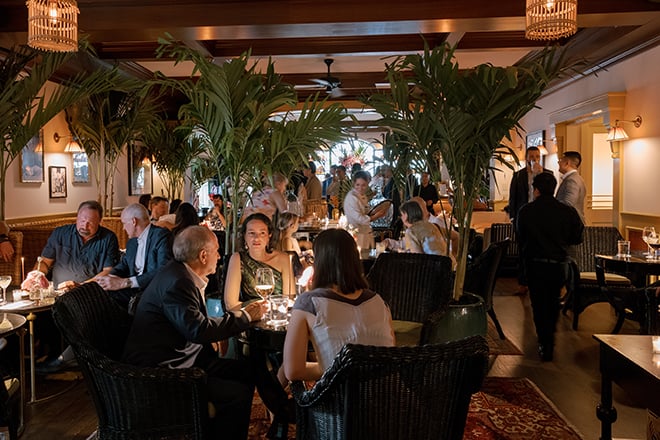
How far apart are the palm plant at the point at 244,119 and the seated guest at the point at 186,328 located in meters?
1.79

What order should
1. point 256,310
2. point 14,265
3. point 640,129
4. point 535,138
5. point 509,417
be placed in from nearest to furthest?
point 256,310, point 509,417, point 14,265, point 640,129, point 535,138

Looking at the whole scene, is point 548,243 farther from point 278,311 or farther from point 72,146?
point 72,146

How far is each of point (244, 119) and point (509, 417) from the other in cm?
282

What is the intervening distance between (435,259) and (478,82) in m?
1.23

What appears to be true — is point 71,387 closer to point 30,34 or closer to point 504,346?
point 30,34

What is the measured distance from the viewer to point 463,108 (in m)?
4.12

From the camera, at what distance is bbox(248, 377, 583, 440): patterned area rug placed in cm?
343

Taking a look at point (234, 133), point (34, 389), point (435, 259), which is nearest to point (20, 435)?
point (34, 389)

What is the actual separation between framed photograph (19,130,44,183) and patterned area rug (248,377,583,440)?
5812mm

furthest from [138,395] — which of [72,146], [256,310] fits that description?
[72,146]

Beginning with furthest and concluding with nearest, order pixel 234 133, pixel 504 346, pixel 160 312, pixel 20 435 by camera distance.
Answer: pixel 504 346, pixel 234 133, pixel 20 435, pixel 160 312

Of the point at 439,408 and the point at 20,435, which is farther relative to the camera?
the point at 20,435

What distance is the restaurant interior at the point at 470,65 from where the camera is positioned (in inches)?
171

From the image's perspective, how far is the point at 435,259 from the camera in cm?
416
